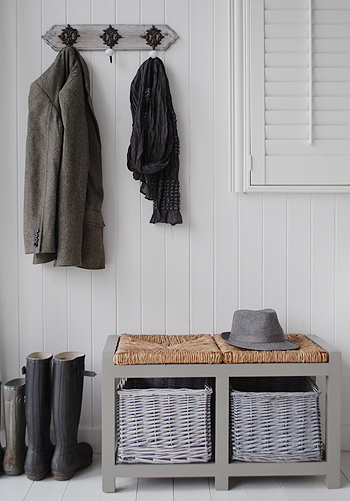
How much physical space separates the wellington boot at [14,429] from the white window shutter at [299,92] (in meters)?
1.31

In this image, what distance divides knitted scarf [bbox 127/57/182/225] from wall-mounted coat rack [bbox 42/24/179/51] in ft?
0.31

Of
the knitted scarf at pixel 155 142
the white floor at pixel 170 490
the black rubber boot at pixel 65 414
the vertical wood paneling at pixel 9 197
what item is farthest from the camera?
the vertical wood paneling at pixel 9 197

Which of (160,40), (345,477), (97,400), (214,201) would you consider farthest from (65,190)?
(345,477)

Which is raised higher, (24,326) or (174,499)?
(24,326)

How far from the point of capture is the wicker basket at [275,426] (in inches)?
69.6

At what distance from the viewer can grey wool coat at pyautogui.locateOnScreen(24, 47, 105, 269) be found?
6.24 feet

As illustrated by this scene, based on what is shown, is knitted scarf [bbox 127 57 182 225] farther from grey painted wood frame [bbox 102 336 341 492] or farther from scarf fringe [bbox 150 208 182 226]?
grey painted wood frame [bbox 102 336 341 492]

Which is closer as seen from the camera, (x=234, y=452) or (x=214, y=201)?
(x=234, y=452)

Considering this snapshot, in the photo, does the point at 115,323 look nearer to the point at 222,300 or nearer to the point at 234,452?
the point at 222,300

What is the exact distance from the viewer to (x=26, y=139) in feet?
6.63

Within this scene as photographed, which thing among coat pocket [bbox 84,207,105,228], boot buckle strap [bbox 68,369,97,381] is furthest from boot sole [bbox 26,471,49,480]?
coat pocket [bbox 84,207,105,228]

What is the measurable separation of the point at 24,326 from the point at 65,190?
0.68 meters

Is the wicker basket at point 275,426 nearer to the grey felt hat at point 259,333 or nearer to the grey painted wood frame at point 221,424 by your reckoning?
the grey painted wood frame at point 221,424

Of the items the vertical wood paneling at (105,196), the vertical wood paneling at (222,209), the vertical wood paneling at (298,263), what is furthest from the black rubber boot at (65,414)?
the vertical wood paneling at (298,263)
